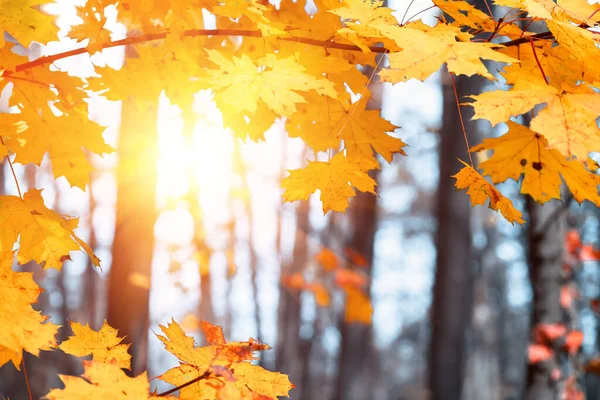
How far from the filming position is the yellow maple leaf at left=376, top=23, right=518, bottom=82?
89 cm

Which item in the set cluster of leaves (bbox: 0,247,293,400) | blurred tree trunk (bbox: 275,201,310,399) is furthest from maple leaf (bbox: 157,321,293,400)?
blurred tree trunk (bbox: 275,201,310,399)

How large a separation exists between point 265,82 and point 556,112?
0.58 meters

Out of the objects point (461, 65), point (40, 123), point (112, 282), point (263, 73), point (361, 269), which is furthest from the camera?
point (361, 269)

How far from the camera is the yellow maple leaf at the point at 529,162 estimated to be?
126 cm

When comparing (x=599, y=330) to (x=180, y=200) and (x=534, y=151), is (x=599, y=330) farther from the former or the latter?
(x=534, y=151)

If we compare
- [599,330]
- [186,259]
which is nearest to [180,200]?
[186,259]

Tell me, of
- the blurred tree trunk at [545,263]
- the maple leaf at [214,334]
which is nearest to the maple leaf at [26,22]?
the maple leaf at [214,334]

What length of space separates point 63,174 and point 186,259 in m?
6.00

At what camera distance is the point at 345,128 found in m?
1.39

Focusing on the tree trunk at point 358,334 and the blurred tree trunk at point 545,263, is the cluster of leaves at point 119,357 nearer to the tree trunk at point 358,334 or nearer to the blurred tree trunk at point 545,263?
the blurred tree trunk at point 545,263

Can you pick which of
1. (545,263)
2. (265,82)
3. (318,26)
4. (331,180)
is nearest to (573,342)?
(545,263)

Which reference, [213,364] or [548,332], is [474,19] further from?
[548,332]

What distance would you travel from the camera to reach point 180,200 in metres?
4.79

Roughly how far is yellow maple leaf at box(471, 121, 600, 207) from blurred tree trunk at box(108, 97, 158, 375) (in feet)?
6.35
